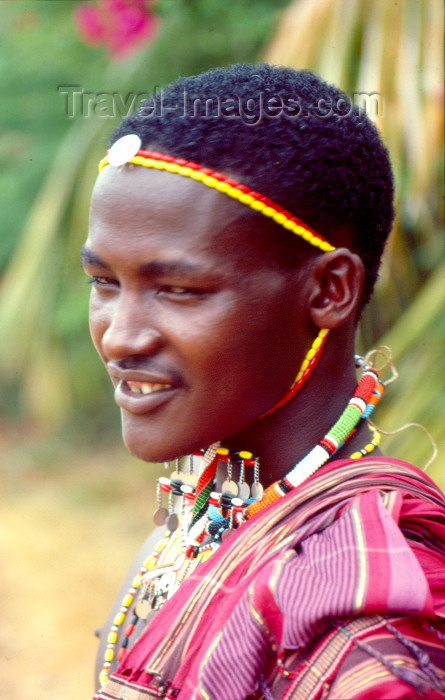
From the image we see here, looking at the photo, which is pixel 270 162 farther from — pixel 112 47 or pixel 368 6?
pixel 112 47

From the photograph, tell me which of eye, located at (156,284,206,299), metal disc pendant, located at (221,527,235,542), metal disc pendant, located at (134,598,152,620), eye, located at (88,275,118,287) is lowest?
metal disc pendant, located at (134,598,152,620)

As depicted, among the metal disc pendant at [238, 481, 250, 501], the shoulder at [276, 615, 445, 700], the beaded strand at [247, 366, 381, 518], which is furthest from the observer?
the metal disc pendant at [238, 481, 250, 501]

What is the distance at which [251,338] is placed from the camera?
1.49 meters

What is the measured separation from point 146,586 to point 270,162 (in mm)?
1070

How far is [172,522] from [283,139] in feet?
3.19

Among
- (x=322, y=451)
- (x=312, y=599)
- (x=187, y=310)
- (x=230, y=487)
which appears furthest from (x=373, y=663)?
(x=187, y=310)

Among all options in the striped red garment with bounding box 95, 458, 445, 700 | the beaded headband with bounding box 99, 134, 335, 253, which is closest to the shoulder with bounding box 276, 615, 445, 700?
the striped red garment with bounding box 95, 458, 445, 700

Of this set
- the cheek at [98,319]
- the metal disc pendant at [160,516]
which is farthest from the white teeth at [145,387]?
the metal disc pendant at [160,516]

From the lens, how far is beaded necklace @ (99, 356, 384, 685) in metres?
1.59

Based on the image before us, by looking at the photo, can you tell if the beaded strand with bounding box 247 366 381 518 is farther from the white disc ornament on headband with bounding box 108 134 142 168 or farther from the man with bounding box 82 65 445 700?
the white disc ornament on headband with bounding box 108 134 142 168

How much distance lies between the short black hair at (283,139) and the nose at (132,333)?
0.30 metres

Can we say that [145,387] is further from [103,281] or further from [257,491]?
[257,491]

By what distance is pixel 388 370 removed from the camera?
11.1 ft

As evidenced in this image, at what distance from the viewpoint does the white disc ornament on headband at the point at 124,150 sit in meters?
1.52
